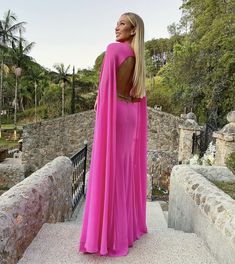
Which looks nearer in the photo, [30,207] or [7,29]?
[30,207]

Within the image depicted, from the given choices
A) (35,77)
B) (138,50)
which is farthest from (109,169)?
(35,77)

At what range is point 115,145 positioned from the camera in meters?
2.63

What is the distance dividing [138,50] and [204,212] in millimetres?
1546

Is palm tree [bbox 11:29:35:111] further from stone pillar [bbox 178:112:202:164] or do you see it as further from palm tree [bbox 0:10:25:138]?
stone pillar [bbox 178:112:202:164]

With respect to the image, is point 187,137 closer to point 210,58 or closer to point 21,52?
point 210,58

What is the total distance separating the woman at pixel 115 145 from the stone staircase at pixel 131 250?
0.27 feet

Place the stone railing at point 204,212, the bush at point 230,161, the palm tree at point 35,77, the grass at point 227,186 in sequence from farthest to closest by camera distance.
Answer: the palm tree at point 35,77, the bush at point 230,161, the grass at point 227,186, the stone railing at point 204,212

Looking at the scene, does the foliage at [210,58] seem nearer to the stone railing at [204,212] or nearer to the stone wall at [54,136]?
the stone wall at [54,136]

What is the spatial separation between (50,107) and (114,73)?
33226 millimetres

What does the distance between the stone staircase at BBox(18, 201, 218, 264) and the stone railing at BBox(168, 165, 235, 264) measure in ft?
0.49

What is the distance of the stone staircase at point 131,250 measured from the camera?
2.59 metres

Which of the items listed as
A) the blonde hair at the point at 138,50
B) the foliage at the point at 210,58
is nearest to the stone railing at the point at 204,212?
the blonde hair at the point at 138,50

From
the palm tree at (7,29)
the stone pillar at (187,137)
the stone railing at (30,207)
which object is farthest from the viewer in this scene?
the palm tree at (7,29)

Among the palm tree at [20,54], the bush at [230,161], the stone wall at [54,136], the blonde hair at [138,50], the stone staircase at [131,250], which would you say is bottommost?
the stone wall at [54,136]
